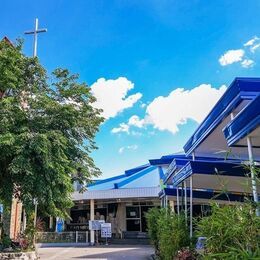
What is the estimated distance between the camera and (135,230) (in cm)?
3341

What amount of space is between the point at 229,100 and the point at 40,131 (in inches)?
352

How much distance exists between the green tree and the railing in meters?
12.6

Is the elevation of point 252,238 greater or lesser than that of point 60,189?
lesser

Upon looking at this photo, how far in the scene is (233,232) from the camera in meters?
4.54

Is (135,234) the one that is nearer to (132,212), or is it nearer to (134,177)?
(132,212)

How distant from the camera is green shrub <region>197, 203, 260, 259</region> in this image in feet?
14.3

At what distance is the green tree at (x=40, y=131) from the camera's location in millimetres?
14266

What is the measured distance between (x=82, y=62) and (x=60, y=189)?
574cm

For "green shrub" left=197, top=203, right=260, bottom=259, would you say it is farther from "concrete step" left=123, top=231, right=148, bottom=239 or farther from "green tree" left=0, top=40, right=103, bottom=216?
"concrete step" left=123, top=231, right=148, bottom=239

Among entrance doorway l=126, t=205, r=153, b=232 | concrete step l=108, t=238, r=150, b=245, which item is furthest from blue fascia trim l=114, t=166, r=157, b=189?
concrete step l=108, t=238, r=150, b=245

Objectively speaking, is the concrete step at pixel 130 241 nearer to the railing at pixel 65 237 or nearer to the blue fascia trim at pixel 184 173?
the railing at pixel 65 237

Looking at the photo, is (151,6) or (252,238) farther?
→ (151,6)

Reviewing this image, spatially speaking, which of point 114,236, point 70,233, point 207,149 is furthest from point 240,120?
point 114,236

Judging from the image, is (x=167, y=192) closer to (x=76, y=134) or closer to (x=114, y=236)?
(x=76, y=134)
